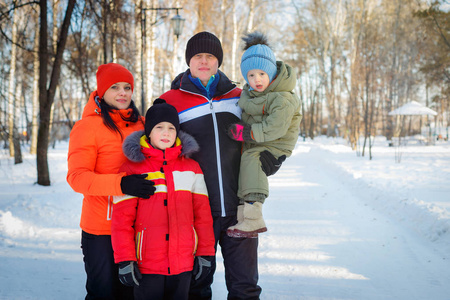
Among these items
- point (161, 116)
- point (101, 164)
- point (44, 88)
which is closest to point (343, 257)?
point (161, 116)

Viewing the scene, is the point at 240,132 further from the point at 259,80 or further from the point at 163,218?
the point at 163,218

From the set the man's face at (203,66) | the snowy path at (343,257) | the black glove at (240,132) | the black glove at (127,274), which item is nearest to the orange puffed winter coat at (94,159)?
the black glove at (127,274)

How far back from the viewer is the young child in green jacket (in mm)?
2158

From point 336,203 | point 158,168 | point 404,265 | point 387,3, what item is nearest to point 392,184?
point 336,203

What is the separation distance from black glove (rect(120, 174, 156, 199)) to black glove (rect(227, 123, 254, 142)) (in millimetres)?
664

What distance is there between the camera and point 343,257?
3.51 meters

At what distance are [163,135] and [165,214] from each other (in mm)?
519

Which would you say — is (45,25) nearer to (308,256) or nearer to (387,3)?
(308,256)

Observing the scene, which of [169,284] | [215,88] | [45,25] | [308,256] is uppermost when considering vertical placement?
[45,25]

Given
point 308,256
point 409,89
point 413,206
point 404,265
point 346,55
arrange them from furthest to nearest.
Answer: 1. point 409,89
2. point 346,55
3. point 413,206
4. point 308,256
5. point 404,265

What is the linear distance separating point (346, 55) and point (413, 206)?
23149 mm

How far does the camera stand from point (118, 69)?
233 centimetres

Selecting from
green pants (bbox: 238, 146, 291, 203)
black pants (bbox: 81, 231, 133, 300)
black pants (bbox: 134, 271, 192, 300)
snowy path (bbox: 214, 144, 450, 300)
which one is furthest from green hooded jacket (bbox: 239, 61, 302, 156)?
snowy path (bbox: 214, 144, 450, 300)

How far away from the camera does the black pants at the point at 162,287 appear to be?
76.5 inches
